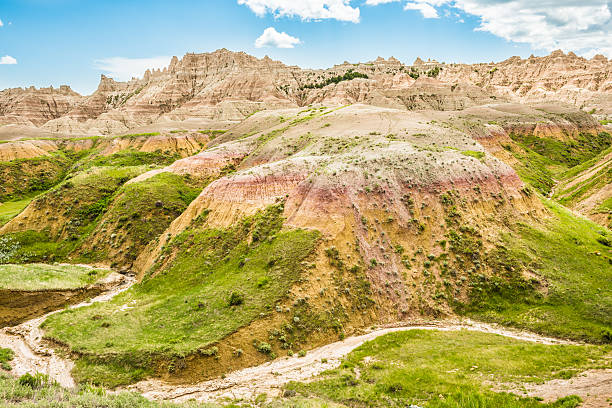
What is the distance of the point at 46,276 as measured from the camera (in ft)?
112

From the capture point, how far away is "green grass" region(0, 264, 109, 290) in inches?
1240

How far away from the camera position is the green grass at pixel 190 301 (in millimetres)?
23297

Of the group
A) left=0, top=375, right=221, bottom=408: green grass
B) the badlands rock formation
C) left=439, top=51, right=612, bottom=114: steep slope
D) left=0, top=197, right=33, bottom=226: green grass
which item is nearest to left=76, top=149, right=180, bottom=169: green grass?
left=0, top=197, right=33, bottom=226: green grass

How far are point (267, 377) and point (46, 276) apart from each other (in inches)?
1076

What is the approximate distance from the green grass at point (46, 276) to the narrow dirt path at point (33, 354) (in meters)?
3.07

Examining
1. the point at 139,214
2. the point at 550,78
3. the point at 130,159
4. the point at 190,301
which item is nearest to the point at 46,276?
the point at 139,214

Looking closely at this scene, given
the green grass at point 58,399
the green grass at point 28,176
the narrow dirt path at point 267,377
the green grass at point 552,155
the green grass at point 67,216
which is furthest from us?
the green grass at point 28,176

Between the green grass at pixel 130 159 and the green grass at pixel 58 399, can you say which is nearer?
the green grass at pixel 58 399

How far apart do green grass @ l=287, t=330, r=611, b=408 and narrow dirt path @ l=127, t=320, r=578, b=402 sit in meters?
0.97

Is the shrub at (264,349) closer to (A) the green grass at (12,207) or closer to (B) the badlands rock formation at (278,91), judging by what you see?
(A) the green grass at (12,207)

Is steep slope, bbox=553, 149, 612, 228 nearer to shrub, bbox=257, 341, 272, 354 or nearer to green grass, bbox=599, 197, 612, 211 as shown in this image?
green grass, bbox=599, 197, 612, 211

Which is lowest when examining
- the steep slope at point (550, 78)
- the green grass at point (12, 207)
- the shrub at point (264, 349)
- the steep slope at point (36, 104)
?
the shrub at point (264, 349)

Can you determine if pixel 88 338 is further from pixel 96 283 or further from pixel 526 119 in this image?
pixel 526 119

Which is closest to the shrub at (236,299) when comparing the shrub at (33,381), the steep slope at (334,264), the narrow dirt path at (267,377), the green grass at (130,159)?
the steep slope at (334,264)
